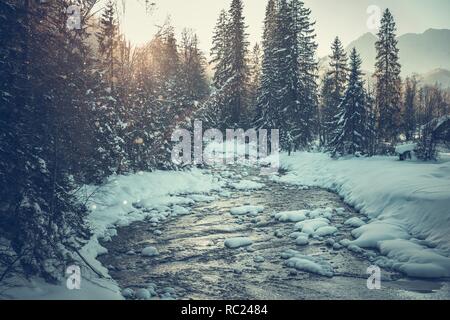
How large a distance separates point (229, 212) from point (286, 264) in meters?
Result: 5.65

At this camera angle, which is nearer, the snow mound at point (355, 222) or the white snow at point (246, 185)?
the snow mound at point (355, 222)

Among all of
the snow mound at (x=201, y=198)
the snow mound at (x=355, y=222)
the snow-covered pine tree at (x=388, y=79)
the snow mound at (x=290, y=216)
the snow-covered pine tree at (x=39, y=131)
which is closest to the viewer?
the snow-covered pine tree at (x=39, y=131)

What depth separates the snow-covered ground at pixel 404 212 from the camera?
345 inches

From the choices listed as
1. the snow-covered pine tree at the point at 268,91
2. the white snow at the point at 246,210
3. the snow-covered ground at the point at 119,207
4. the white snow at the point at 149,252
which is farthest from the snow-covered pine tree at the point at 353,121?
the white snow at the point at 149,252

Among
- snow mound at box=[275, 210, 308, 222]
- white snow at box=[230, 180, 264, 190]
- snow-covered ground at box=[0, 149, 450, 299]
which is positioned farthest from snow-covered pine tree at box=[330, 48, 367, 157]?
snow mound at box=[275, 210, 308, 222]

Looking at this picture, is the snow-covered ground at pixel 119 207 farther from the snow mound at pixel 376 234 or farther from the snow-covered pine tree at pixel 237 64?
the snow-covered pine tree at pixel 237 64

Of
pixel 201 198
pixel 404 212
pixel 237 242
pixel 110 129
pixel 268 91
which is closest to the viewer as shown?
pixel 237 242

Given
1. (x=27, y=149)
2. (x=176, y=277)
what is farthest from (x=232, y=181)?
(x=27, y=149)

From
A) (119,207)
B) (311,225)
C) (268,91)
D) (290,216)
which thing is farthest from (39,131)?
(268,91)

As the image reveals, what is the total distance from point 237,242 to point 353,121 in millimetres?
18446

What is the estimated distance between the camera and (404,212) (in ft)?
37.9

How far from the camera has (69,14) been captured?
9617 millimetres

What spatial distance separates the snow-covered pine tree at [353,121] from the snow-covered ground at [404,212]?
618cm

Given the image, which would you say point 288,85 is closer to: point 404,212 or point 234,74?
point 234,74
